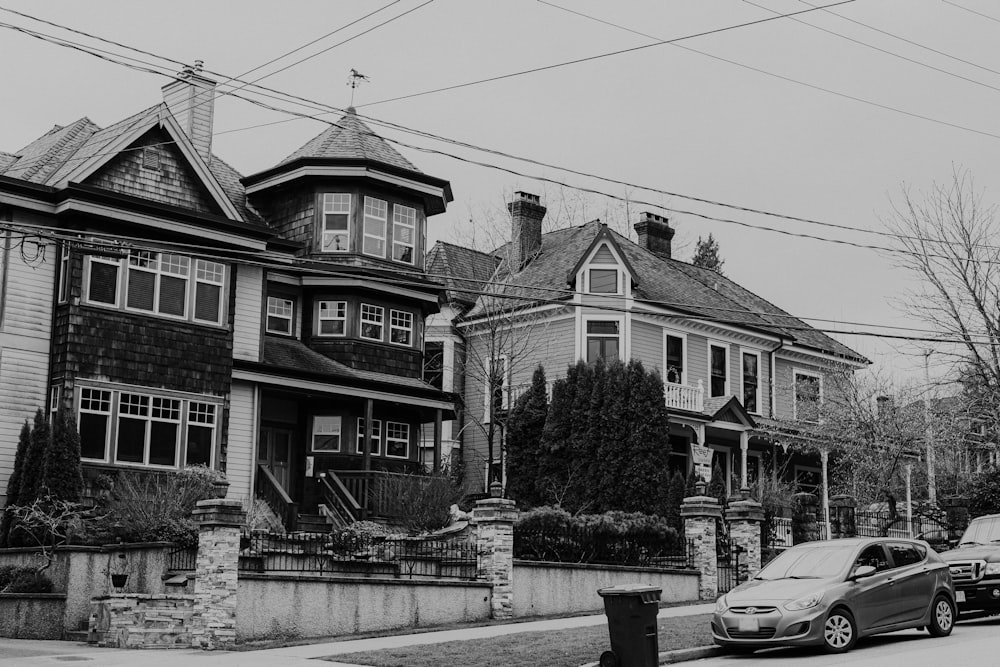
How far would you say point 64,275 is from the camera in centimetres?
2442

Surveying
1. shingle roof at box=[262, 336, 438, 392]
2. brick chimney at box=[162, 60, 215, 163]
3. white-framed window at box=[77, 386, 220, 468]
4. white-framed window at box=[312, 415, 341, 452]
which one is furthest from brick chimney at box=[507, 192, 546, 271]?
white-framed window at box=[77, 386, 220, 468]

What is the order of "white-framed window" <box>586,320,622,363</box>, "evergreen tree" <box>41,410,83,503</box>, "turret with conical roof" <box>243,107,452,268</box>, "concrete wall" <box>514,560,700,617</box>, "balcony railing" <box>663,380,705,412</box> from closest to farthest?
"concrete wall" <box>514,560,700,617</box> < "evergreen tree" <box>41,410,83,503</box> < "turret with conical roof" <box>243,107,452,268</box> < "balcony railing" <box>663,380,705,412</box> < "white-framed window" <box>586,320,622,363</box>

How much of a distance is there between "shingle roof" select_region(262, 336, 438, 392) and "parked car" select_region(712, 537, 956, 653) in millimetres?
13800

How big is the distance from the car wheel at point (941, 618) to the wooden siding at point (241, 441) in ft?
50.5

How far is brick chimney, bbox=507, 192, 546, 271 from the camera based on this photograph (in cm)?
3862

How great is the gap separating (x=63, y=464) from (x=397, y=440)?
33.9ft

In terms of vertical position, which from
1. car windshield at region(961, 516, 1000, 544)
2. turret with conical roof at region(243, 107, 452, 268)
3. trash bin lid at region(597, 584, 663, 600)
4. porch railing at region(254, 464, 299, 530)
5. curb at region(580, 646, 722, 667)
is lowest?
curb at region(580, 646, 722, 667)

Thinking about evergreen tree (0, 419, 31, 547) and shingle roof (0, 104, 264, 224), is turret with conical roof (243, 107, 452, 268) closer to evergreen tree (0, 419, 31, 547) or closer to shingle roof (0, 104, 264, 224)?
shingle roof (0, 104, 264, 224)

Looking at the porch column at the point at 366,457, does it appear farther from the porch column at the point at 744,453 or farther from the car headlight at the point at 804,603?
the car headlight at the point at 804,603

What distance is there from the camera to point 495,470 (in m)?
35.2

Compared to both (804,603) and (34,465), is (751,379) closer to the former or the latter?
(34,465)

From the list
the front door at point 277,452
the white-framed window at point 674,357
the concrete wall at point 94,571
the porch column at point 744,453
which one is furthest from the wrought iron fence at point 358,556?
the porch column at point 744,453

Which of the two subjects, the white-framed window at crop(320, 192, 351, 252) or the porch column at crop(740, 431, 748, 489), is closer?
the white-framed window at crop(320, 192, 351, 252)

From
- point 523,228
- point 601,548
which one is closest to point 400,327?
point 523,228
